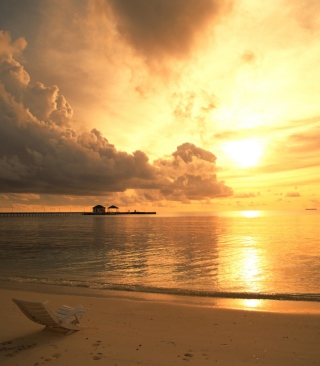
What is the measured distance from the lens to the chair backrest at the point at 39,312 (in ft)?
31.1

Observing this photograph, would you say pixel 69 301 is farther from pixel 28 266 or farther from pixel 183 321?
pixel 28 266

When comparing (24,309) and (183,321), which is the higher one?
(24,309)

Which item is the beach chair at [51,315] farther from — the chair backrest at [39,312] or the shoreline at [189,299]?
the shoreline at [189,299]

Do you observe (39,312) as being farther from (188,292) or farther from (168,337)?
(188,292)

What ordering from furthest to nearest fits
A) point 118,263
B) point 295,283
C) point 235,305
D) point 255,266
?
point 118,263 → point 255,266 → point 295,283 → point 235,305

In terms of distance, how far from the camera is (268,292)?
60.1 feet

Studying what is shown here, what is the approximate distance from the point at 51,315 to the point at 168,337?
12.2 feet

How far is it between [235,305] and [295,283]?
307 inches

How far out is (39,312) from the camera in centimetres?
966

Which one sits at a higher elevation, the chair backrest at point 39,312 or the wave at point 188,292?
the chair backrest at point 39,312

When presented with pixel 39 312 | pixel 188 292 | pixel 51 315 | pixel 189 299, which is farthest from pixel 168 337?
pixel 188 292

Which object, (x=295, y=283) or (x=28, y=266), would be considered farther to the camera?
(x=28, y=266)

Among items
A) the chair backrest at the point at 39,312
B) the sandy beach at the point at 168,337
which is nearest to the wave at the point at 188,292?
the sandy beach at the point at 168,337

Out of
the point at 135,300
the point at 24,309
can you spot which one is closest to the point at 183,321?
the point at 135,300
